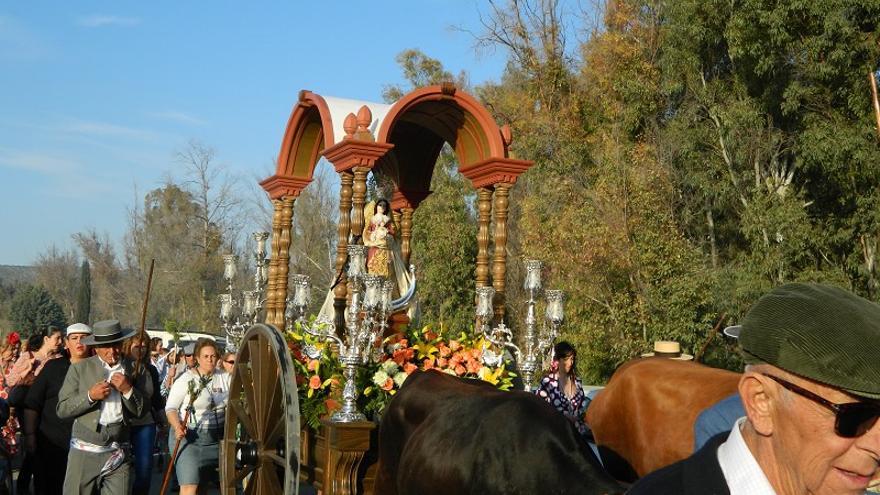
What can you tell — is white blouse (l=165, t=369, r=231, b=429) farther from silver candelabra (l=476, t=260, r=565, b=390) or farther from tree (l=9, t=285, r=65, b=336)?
tree (l=9, t=285, r=65, b=336)

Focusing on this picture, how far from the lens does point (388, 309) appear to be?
272 inches

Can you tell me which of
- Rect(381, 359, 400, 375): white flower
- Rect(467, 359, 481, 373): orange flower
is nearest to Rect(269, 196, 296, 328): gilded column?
Rect(381, 359, 400, 375): white flower

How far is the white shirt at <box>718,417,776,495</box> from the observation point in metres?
1.58

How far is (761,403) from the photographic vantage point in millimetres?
1627

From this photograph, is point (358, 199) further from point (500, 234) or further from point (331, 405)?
point (331, 405)

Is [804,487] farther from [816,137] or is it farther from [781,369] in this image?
[816,137]

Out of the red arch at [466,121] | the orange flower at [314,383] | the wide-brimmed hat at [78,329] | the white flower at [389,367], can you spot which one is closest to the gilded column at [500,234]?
the red arch at [466,121]

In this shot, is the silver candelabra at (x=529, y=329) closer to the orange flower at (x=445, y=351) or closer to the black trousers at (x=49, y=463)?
the orange flower at (x=445, y=351)

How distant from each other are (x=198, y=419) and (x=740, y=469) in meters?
6.56

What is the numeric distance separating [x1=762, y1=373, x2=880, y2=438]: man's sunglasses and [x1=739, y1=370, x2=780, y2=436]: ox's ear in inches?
2.2

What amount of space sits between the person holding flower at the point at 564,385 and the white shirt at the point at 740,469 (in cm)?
619

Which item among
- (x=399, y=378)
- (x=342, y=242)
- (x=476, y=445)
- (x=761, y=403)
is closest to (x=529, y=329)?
(x=399, y=378)

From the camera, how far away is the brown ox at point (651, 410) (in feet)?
18.4

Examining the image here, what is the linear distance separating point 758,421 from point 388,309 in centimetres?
535
